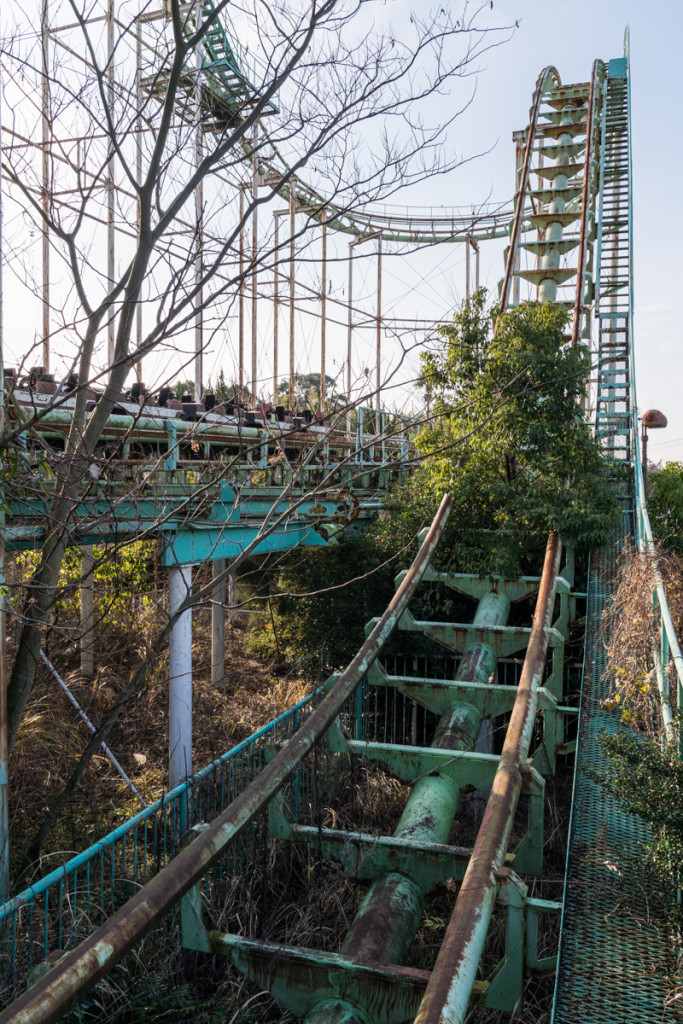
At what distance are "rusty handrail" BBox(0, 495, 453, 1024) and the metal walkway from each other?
54.1 inches

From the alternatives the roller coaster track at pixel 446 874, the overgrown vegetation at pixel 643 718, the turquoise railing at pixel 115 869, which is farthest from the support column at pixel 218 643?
the overgrown vegetation at pixel 643 718

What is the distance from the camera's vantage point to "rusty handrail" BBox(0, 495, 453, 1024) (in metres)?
1.83

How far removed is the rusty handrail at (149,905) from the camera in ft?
5.99

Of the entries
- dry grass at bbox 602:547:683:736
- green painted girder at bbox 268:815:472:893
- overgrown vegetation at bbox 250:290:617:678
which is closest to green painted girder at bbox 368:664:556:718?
dry grass at bbox 602:547:683:736

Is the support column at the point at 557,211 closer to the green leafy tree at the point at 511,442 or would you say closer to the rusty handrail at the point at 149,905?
the green leafy tree at the point at 511,442

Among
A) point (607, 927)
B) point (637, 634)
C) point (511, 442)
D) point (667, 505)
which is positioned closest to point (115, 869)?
point (607, 927)

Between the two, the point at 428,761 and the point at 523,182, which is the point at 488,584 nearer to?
the point at 428,761

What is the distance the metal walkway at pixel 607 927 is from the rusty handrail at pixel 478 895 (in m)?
0.66

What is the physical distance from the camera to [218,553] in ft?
24.9

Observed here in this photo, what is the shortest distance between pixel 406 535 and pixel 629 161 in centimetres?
1215

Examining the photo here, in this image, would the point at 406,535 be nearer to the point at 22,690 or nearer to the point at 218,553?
the point at 218,553

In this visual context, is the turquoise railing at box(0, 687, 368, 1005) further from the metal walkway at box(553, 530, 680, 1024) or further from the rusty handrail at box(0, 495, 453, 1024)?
the metal walkway at box(553, 530, 680, 1024)

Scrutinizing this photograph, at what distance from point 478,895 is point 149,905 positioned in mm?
1016

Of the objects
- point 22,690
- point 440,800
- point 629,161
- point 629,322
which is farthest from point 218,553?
point 629,161
